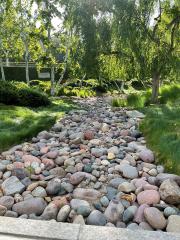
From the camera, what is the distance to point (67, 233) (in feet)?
8.34

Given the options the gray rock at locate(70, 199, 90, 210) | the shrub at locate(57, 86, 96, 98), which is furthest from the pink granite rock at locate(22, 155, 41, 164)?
the shrub at locate(57, 86, 96, 98)

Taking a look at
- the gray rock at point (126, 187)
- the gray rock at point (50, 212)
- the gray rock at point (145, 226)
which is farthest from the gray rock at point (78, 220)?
the gray rock at point (126, 187)

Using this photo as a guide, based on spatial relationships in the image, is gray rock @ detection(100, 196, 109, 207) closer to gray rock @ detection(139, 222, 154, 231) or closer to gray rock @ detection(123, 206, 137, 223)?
gray rock @ detection(123, 206, 137, 223)

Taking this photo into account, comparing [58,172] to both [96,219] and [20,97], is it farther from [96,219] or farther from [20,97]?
[20,97]

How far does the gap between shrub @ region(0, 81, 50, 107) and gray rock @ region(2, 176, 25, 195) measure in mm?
5816

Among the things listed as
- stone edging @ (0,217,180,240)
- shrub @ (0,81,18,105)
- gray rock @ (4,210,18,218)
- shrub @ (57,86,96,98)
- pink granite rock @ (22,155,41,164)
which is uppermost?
shrub @ (0,81,18,105)

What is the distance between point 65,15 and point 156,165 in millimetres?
10290

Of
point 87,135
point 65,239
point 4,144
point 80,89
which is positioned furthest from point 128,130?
point 80,89

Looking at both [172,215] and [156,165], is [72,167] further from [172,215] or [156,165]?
[172,215]

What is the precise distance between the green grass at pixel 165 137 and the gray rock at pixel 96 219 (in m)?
1.31

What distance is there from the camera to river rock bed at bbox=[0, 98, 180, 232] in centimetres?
323

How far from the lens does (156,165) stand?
4.54 metres

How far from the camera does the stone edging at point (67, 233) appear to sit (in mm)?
2494

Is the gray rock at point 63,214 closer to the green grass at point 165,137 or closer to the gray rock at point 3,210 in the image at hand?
the gray rock at point 3,210
